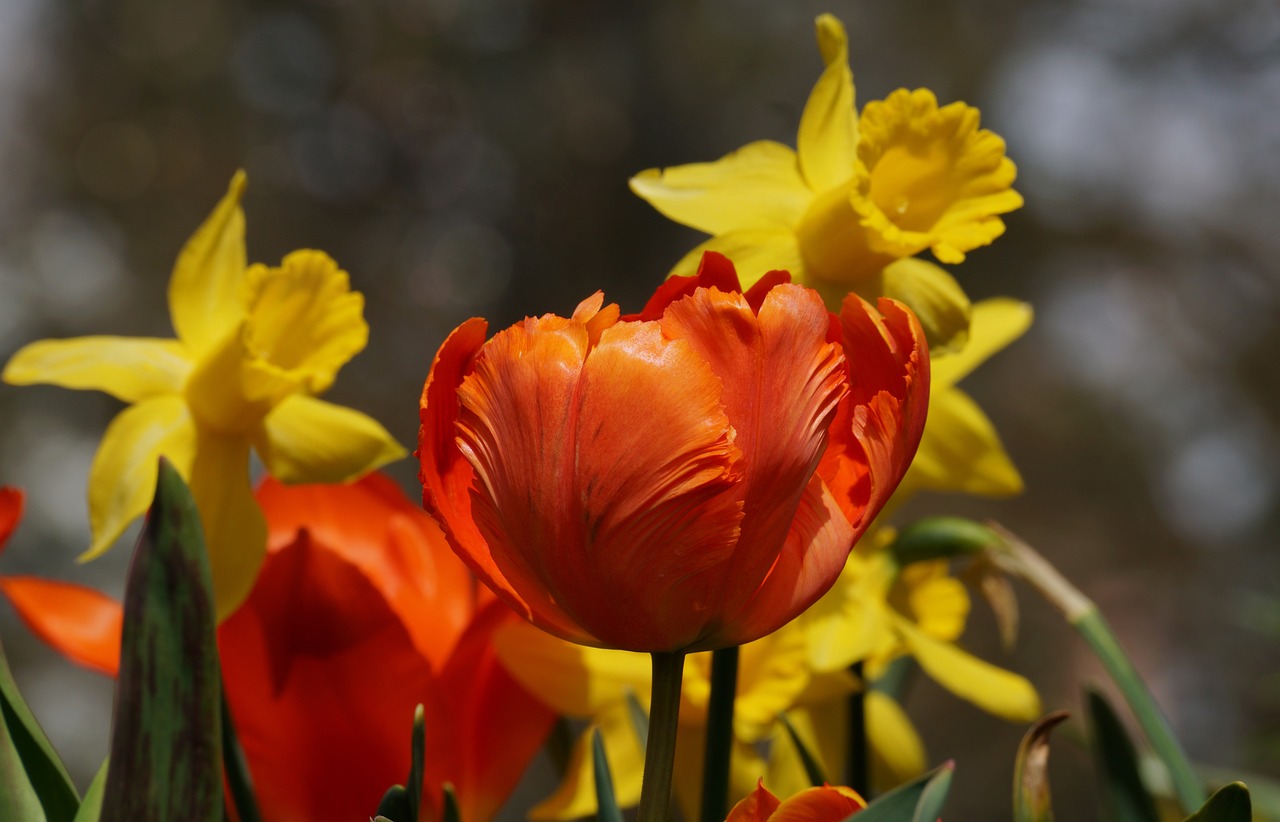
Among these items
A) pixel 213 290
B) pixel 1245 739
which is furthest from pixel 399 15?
pixel 213 290

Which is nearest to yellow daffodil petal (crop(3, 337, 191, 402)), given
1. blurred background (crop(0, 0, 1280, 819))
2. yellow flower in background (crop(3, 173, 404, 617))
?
yellow flower in background (crop(3, 173, 404, 617))

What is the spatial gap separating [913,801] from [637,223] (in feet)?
8.64

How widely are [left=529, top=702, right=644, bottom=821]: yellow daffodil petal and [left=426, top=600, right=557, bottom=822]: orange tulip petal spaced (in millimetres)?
24

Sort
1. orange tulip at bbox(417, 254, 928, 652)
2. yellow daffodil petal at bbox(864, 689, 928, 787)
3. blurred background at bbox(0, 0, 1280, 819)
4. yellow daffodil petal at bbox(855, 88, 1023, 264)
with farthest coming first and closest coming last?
blurred background at bbox(0, 0, 1280, 819) < yellow daffodil petal at bbox(864, 689, 928, 787) < yellow daffodil petal at bbox(855, 88, 1023, 264) < orange tulip at bbox(417, 254, 928, 652)

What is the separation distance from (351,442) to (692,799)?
0.14 metres

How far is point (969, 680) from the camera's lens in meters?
0.32

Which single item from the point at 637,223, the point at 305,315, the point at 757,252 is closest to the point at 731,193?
the point at 757,252

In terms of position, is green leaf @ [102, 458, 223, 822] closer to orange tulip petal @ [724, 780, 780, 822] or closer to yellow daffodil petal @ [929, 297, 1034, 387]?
orange tulip petal @ [724, 780, 780, 822]

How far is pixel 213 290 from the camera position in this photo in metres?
0.29

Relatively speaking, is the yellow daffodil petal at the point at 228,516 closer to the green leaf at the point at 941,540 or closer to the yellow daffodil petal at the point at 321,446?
the yellow daffodil petal at the point at 321,446

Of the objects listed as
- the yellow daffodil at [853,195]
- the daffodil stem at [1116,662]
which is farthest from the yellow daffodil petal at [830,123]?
the daffodil stem at [1116,662]

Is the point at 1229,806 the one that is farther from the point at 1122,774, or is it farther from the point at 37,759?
the point at 37,759

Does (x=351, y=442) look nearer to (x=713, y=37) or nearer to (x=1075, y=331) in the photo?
(x=1075, y=331)

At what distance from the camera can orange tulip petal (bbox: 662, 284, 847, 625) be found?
6.0 inches
